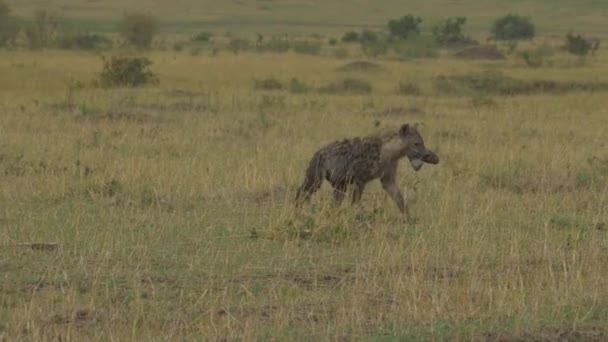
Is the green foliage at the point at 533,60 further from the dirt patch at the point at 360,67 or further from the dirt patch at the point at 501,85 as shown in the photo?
the dirt patch at the point at 501,85

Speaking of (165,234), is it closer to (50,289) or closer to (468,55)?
(50,289)

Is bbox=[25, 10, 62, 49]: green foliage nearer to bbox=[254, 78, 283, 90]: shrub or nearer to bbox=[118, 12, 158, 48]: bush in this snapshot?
→ bbox=[118, 12, 158, 48]: bush

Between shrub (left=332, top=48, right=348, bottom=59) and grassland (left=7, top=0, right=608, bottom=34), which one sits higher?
shrub (left=332, top=48, right=348, bottom=59)

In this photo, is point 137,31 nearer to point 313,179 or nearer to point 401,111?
point 401,111

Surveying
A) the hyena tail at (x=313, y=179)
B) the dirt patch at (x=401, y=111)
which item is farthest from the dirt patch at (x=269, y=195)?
the dirt patch at (x=401, y=111)

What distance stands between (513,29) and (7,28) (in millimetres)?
27559

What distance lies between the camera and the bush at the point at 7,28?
41.8 m

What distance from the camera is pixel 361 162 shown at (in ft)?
32.1

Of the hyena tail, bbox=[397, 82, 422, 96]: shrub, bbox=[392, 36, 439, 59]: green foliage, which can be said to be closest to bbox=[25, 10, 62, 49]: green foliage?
bbox=[392, 36, 439, 59]: green foliage

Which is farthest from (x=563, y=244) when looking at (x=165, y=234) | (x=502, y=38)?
(x=502, y=38)

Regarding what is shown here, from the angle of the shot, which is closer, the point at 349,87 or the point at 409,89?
the point at 409,89

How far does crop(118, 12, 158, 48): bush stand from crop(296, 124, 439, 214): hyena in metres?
34.7

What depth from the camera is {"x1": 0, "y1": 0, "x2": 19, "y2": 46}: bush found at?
137ft

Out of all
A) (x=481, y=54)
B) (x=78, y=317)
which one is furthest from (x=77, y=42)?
(x=78, y=317)
